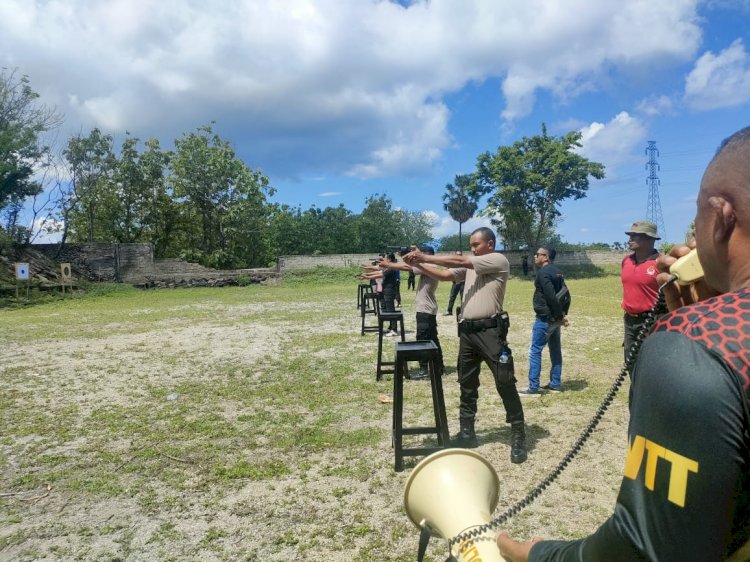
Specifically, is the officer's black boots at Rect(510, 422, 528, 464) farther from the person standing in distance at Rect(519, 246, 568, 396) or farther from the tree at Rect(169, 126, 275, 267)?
the tree at Rect(169, 126, 275, 267)

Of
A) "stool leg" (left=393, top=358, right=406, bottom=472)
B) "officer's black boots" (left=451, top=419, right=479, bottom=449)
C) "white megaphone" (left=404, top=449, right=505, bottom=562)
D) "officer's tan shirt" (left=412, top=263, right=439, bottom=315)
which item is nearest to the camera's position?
"white megaphone" (left=404, top=449, right=505, bottom=562)

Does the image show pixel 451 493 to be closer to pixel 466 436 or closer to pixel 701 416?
pixel 701 416

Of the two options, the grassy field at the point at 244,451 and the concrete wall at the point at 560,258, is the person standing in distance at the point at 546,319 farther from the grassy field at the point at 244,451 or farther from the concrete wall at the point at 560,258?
the concrete wall at the point at 560,258

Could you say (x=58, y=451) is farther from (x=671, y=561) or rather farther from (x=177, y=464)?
(x=671, y=561)

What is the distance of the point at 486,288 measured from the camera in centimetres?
482

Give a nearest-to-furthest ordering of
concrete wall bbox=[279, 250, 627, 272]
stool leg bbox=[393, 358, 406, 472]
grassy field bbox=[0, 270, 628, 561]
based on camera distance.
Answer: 1. grassy field bbox=[0, 270, 628, 561]
2. stool leg bbox=[393, 358, 406, 472]
3. concrete wall bbox=[279, 250, 627, 272]

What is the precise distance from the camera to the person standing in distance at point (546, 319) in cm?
664

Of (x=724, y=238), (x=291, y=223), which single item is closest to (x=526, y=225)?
(x=291, y=223)

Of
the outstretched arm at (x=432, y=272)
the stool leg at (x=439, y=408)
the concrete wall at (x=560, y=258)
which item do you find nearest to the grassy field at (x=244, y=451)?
the stool leg at (x=439, y=408)

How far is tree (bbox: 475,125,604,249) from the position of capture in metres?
36.5

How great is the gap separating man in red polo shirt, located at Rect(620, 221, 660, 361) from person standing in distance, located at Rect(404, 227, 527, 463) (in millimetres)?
1426

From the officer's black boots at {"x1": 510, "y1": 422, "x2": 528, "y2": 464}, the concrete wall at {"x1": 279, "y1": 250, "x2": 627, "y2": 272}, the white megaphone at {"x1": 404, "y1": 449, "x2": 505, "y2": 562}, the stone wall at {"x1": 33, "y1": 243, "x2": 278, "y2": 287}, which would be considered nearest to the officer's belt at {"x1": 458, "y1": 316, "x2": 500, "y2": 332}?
the officer's black boots at {"x1": 510, "y1": 422, "x2": 528, "y2": 464}

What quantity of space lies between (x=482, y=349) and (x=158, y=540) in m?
3.05

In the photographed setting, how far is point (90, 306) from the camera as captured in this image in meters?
21.4
